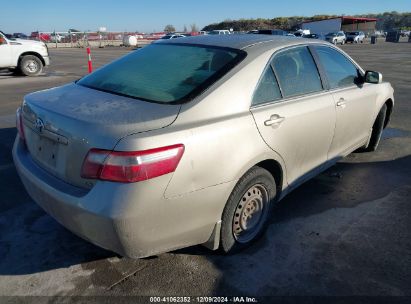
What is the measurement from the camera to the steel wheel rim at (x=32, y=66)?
1376 cm

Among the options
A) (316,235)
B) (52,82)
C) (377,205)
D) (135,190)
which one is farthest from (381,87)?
(52,82)

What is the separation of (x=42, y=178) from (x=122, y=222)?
0.80m

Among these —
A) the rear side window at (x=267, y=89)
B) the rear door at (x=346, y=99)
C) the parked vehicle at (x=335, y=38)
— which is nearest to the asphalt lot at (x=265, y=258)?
the rear door at (x=346, y=99)

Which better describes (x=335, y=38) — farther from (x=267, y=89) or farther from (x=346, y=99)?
(x=267, y=89)

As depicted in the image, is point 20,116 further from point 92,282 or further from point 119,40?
point 119,40

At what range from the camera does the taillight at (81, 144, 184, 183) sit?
2.12m

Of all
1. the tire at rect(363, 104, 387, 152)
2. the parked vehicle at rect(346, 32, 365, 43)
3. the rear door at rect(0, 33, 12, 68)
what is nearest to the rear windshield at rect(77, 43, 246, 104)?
the tire at rect(363, 104, 387, 152)

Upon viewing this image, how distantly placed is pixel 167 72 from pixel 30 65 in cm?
1263

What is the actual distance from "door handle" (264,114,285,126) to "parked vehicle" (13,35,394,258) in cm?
2

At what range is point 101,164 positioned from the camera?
2166 millimetres

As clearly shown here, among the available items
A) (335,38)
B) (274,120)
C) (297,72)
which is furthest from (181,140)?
(335,38)

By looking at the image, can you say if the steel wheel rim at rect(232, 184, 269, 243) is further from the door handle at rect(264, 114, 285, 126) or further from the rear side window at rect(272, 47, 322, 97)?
the rear side window at rect(272, 47, 322, 97)

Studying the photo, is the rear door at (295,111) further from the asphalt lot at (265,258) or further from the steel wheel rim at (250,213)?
the asphalt lot at (265,258)

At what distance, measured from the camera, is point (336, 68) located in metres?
4.03
